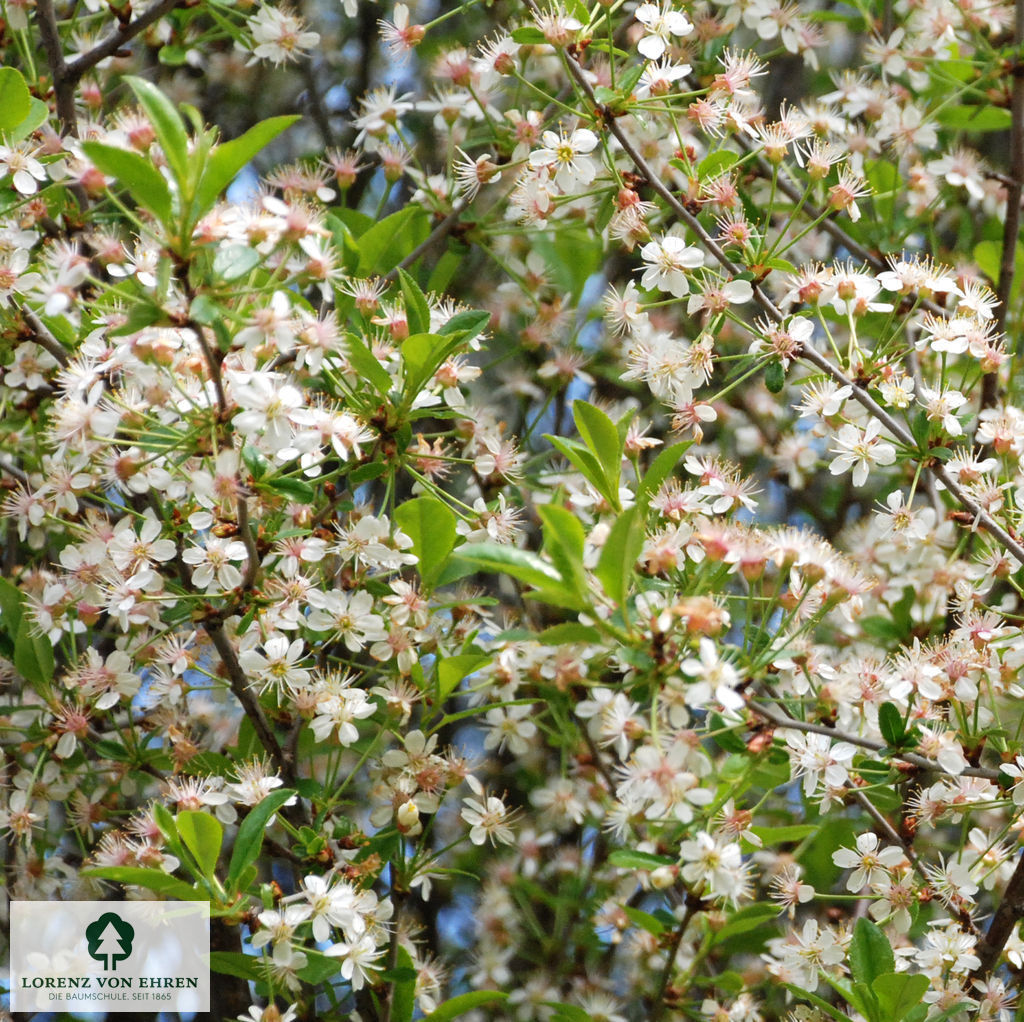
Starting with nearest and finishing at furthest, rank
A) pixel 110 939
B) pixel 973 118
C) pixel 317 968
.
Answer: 1. pixel 317 968
2. pixel 110 939
3. pixel 973 118

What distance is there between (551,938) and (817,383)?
1.36 m

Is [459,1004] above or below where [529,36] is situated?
below

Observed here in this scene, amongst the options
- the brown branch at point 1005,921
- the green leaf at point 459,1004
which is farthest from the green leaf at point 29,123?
the brown branch at point 1005,921

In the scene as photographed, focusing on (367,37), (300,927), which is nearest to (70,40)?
(367,37)

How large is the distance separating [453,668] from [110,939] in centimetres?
75

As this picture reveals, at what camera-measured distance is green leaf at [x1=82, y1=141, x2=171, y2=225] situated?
1228mm

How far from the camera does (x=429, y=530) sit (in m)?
1.62

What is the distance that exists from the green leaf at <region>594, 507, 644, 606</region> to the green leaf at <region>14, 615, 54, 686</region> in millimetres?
1019

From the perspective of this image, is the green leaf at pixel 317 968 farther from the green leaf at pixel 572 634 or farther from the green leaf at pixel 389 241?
the green leaf at pixel 389 241

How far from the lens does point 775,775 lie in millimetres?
2053

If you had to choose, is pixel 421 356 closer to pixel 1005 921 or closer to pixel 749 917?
pixel 749 917

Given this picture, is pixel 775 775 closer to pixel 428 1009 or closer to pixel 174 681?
pixel 428 1009

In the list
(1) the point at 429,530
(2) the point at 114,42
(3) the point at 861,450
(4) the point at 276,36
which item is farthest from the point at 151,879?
(4) the point at 276,36

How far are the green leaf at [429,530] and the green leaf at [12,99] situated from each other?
0.85m
